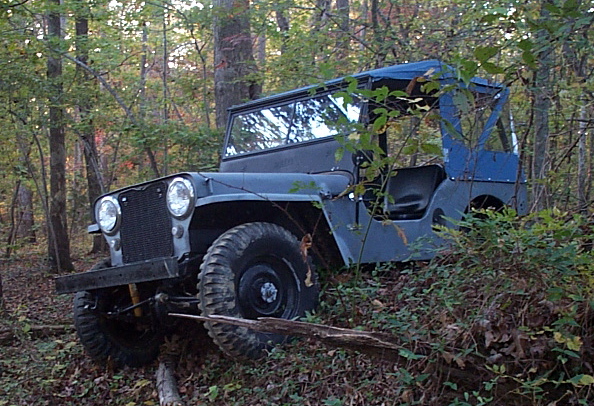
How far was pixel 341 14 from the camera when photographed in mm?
8875

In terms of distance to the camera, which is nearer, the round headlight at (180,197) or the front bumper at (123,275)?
the front bumper at (123,275)

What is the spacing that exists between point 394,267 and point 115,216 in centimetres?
244

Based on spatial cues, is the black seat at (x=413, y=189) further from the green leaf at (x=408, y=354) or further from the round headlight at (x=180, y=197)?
the green leaf at (x=408, y=354)

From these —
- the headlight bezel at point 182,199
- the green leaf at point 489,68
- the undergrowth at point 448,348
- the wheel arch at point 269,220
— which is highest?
the green leaf at point 489,68

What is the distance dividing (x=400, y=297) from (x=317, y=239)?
1.18 m

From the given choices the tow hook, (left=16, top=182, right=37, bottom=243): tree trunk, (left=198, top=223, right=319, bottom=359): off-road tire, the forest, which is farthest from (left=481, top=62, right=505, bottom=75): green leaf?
(left=16, top=182, right=37, bottom=243): tree trunk

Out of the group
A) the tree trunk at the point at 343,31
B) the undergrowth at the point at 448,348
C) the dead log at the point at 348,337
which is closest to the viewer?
the undergrowth at the point at 448,348

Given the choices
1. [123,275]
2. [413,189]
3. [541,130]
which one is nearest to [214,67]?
[413,189]

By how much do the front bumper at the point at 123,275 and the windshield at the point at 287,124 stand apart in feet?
6.42

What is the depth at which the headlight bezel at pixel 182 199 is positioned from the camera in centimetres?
483

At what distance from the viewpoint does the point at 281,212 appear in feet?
Answer: 18.0

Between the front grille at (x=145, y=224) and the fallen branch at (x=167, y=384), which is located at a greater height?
the front grille at (x=145, y=224)

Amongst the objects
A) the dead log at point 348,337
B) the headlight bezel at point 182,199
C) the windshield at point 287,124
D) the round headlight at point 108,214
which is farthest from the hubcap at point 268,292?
the windshield at point 287,124

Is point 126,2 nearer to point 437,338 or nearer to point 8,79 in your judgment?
point 8,79
